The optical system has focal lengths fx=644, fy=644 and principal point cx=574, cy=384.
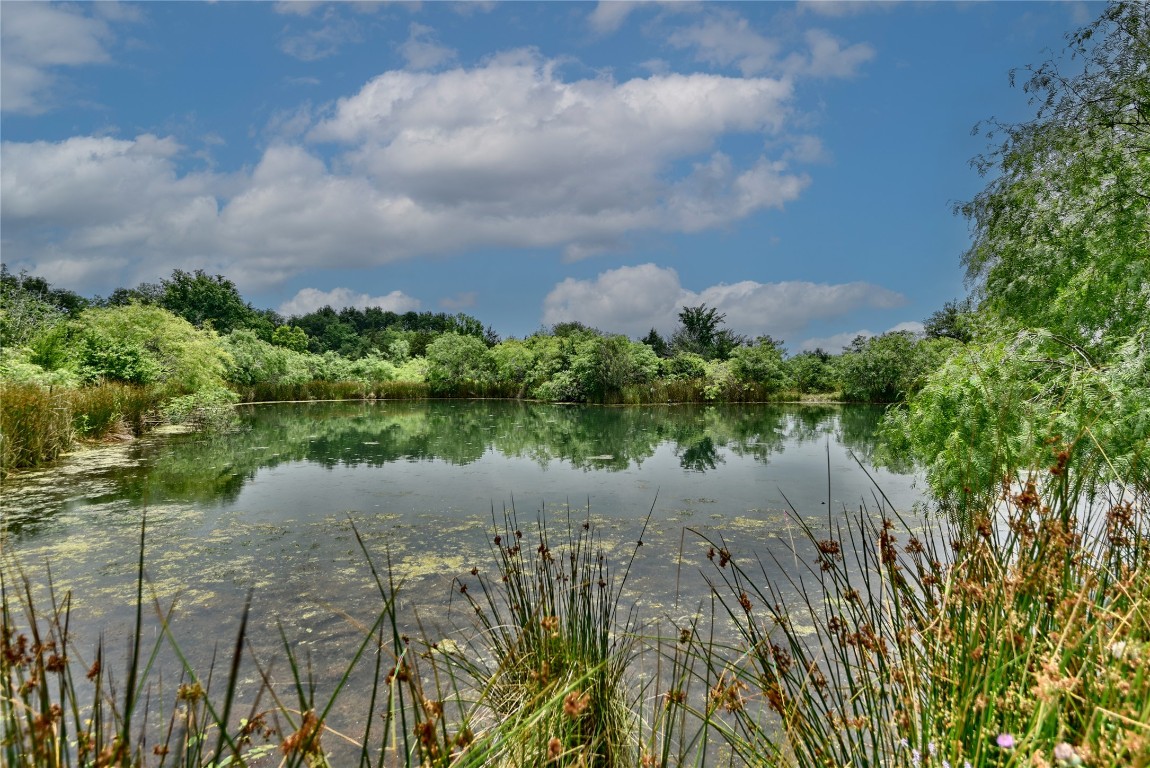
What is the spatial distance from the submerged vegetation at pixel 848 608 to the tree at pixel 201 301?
2188cm

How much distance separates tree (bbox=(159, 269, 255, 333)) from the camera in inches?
1502

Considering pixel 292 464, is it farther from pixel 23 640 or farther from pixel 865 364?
pixel 865 364

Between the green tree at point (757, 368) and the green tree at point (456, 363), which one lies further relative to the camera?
the green tree at point (456, 363)

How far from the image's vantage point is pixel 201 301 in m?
38.9

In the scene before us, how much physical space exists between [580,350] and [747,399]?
22.5 ft

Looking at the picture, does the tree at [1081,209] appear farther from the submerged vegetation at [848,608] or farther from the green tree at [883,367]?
the green tree at [883,367]

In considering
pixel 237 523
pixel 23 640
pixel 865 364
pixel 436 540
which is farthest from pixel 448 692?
pixel 865 364

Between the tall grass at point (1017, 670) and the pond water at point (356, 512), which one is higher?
the tall grass at point (1017, 670)

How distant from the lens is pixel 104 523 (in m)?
5.34

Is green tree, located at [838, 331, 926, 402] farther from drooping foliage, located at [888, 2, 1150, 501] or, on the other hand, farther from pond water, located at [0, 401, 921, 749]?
drooping foliage, located at [888, 2, 1150, 501]

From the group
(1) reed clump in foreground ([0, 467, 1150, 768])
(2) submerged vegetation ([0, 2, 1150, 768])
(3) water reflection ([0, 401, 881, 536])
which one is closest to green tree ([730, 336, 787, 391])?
(3) water reflection ([0, 401, 881, 536])

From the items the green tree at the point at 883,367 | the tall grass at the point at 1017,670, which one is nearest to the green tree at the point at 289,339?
the green tree at the point at 883,367

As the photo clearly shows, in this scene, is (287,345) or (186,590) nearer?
(186,590)

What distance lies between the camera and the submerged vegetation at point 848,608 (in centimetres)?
106
